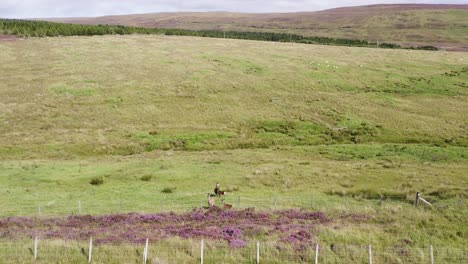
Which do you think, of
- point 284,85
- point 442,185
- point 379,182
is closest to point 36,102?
point 284,85

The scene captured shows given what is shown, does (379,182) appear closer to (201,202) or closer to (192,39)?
(201,202)

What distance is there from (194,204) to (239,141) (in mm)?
22765

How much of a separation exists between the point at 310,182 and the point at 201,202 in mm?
11125

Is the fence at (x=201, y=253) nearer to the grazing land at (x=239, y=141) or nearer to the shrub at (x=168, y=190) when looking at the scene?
the grazing land at (x=239, y=141)

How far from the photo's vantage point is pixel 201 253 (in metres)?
20.8

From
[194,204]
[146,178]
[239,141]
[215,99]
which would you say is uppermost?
[215,99]

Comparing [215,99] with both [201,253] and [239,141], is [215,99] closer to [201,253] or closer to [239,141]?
[239,141]

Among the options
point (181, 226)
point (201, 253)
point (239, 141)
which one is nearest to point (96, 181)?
point (181, 226)

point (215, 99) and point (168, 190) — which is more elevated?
point (215, 99)

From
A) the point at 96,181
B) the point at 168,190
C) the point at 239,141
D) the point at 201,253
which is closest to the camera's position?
the point at 201,253

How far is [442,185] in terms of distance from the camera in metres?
38.1

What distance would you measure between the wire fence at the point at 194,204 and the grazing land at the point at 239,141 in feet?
0.61

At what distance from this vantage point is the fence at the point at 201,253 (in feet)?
68.6

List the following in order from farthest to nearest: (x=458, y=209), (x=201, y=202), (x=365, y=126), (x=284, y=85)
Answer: (x=284, y=85) → (x=365, y=126) → (x=201, y=202) → (x=458, y=209)
